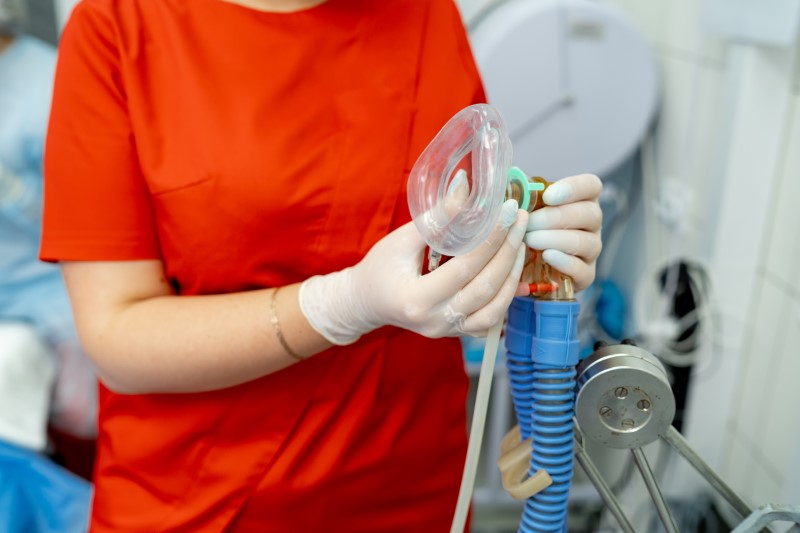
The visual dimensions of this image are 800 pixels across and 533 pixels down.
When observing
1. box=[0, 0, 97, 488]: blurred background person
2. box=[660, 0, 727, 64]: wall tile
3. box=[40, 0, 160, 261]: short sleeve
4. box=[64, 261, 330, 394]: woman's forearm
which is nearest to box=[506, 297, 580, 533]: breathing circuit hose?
box=[64, 261, 330, 394]: woman's forearm

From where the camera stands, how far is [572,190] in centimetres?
70

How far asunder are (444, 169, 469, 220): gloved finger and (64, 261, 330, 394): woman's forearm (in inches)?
10.1

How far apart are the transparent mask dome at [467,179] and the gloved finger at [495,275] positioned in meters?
0.04

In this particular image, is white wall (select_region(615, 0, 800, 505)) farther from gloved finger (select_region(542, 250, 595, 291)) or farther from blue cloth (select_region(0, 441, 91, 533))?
blue cloth (select_region(0, 441, 91, 533))

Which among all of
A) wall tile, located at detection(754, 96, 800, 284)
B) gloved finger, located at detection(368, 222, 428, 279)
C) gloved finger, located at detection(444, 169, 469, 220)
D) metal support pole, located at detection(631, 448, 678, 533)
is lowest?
wall tile, located at detection(754, 96, 800, 284)

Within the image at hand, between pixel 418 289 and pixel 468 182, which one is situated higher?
pixel 468 182

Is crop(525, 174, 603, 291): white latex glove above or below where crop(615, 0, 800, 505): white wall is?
above

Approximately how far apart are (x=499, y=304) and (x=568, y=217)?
111 mm

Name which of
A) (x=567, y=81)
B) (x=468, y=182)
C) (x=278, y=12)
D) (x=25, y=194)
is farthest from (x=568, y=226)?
(x=25, y=194)

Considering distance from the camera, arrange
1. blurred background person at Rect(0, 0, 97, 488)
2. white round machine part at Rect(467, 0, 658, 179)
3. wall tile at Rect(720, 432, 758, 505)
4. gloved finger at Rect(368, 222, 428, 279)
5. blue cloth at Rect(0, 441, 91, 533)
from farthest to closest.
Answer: blurred background person at Rect(0, 0, 97, 488)
white round machine part at Rect(467, 0, 658, 179)
blue cloth at Rect(0, 441, 91, 533)
wall tile at Rect(720, 432, 758, 505)
gloved finger at Rect(368, 222, 428, 279)

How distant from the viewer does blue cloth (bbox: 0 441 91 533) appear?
1611mm

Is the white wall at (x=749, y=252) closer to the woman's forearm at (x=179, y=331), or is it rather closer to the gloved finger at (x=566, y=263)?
the gloved finger at (x=566, y=263)

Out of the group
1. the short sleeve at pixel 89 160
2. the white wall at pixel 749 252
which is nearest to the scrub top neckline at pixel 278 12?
the short sleeve at pixel 89 160

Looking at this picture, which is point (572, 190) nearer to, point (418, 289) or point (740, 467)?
point (418, 289)
